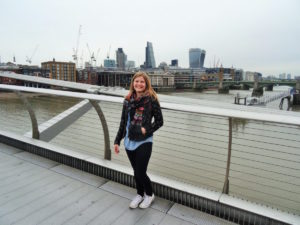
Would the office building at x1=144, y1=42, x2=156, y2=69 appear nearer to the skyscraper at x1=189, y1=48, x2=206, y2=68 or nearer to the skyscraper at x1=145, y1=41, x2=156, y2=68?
the skyscraper at x1=145, y1=41, x2=156, y2=68

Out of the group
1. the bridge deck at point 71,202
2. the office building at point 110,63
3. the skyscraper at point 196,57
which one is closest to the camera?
the bridge deck at point 71,202

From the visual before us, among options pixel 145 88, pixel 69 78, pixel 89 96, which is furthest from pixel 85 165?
pixel 69 78

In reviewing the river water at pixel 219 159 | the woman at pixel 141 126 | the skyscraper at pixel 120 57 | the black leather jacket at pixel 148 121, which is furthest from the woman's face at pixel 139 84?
the skyscraper at pixel 120 57

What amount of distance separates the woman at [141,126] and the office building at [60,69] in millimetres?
72256

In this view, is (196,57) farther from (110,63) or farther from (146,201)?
(146,201)

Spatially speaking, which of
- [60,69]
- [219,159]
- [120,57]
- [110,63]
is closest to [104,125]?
[219,159]

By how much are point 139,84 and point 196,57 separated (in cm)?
16842

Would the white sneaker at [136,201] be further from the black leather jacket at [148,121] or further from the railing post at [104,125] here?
the railing post at [104,125]

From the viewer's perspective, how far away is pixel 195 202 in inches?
65.3

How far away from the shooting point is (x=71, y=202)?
1704 mm

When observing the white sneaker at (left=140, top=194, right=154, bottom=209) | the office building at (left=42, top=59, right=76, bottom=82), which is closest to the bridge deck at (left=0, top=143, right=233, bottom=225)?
the white sneaker at (left=140, top=194, right=154, bottom=209)

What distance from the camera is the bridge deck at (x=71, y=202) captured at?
59.4 inches

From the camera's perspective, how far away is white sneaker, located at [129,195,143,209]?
5.41 feet

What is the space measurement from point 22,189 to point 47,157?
2.23ft
